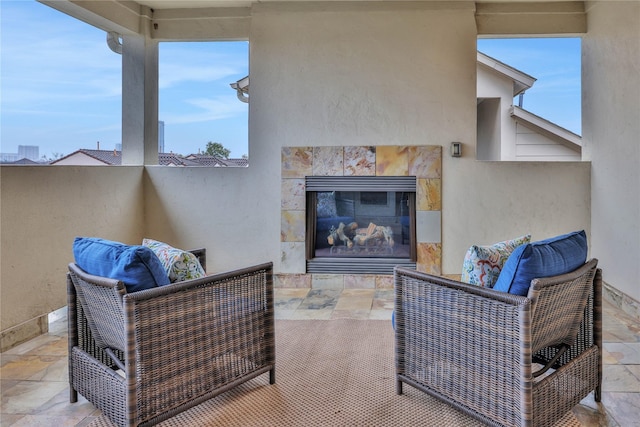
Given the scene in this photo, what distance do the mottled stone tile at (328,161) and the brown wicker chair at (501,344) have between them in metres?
2.29

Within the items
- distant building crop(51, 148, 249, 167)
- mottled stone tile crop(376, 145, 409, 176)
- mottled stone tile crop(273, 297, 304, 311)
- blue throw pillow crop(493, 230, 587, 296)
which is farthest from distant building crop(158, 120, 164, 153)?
blue throw pillow crop(493, 230, 587, 296)

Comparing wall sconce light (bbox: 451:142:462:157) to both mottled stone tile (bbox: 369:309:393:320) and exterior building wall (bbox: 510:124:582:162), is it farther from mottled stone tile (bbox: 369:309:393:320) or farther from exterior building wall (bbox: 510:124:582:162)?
mottled stone tile (bbox: 369:309:393:320)

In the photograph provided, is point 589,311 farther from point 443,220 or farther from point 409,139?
point 409,139

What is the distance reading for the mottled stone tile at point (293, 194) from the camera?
434 cm

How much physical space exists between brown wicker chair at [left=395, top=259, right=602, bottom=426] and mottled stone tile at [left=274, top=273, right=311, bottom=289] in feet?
7.47

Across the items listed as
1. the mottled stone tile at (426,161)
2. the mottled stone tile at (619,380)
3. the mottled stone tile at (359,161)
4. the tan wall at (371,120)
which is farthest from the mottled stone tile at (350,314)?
the mottled stone tile at (619,380)

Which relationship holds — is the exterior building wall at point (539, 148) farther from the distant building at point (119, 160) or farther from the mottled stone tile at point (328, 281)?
the distant building at point (119, 160)

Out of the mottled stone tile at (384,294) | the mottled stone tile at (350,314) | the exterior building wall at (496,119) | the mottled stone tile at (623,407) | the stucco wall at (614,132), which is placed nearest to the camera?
the mottled stone tile at (623,407)

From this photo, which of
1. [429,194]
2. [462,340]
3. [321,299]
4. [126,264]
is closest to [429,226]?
[429,194]

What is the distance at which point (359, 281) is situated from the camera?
4.35 meters

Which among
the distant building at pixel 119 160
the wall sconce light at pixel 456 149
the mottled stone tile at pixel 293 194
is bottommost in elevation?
the mottled stone tile at pixel 293 194

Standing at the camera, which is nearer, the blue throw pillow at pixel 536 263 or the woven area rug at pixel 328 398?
the blue throw pillow at pixel 536 263

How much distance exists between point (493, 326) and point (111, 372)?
1.64 meters

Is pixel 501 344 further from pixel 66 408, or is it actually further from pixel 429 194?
pixel 429 194
